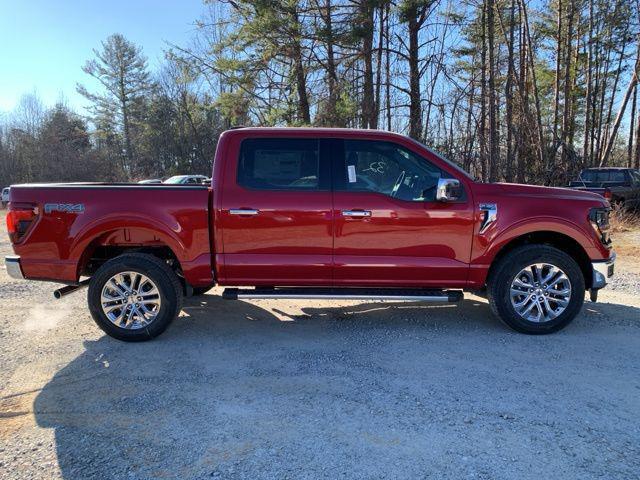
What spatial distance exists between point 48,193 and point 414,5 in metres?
15.9

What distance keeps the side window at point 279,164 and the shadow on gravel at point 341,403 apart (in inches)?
61.2

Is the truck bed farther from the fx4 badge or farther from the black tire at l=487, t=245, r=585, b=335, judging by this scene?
the black tire at l=487, t=245, r=585, b=335

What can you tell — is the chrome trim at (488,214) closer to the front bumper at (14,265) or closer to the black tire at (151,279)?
the black tire at (151,279)

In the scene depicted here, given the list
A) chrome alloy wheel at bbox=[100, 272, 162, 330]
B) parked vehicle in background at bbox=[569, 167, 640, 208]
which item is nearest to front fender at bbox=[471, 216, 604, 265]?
chrome alloy wheel at bbox=[100, 272, 162, 330]

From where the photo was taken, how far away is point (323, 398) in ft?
11.0

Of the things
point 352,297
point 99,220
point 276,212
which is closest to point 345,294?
point 352,297

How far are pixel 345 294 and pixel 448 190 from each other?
1.40 metres

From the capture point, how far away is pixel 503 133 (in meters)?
19.2

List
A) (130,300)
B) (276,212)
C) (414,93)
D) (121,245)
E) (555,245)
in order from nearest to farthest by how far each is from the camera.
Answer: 1. (276,212)
2. (130,300)
3. (121,245)
4. (555,245)
5. (414,93)

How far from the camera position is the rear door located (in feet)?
14.5

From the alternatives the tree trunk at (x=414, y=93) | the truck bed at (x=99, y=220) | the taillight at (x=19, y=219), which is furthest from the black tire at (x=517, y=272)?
the tree trunk at (x=414, y=93)

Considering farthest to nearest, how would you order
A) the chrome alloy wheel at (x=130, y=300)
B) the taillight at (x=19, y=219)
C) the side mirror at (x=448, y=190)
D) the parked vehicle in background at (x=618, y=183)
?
the parked vehicle in background at (x=618, y=183) < the chrome alloy wheel at (x=130, y=300) < the taillight at (x=19, y=219) < the side mirror at (x=448, y=190)

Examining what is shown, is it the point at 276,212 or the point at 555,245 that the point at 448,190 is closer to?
the point at 555,245

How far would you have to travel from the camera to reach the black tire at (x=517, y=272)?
4520 mm
